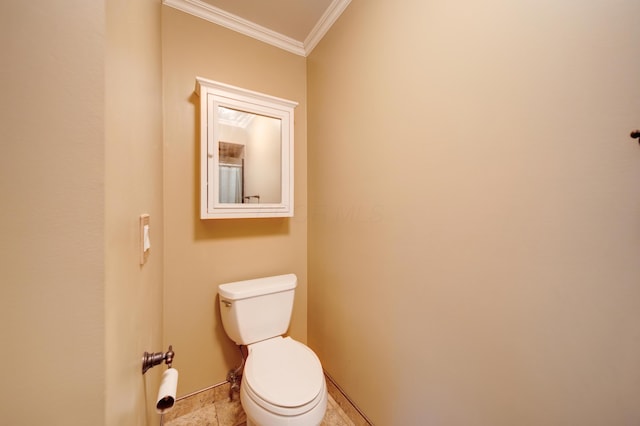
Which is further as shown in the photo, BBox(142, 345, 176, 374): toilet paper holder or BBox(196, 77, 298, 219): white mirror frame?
BBox(196, 77, 298, 219): white mirror frame

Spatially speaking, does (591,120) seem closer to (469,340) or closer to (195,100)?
(469,340)

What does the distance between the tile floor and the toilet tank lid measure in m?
0.63

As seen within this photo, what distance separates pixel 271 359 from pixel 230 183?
959mm

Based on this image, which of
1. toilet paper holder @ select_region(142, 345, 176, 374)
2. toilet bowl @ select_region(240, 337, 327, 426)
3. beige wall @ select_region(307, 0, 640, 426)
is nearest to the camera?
beige wall @ select_region(307, 0, 640, 426)

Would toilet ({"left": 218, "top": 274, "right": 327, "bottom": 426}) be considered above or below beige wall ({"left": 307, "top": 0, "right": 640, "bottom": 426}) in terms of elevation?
below

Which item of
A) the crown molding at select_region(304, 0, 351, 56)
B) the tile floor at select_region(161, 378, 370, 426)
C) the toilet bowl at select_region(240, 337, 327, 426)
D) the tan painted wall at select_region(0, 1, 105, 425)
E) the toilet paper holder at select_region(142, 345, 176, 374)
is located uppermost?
the crown molding at select_region(304, 0, 351, 56)

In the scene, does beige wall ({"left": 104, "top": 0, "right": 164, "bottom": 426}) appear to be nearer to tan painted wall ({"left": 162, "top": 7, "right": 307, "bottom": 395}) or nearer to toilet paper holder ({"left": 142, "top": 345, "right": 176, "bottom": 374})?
toilet paper holder ({"left": 142, "top": 345, "right": 176, "bottom": 374})

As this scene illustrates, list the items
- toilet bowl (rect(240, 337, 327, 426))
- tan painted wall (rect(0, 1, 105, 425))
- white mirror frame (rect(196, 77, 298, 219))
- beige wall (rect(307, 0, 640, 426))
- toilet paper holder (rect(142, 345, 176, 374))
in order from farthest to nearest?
white mirror frame (rect(196, 77, 298, 219)) → toilet bowl (rect(240, 337, 327, 426)) → toilet paper holder (rect(142, 345, 176, 374)) → beige wall (rect(307, 0, 640, 426)) → tan painted wall (rect(0, 1, 105, 425))

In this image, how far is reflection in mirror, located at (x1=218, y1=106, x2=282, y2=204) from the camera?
1.33 metres

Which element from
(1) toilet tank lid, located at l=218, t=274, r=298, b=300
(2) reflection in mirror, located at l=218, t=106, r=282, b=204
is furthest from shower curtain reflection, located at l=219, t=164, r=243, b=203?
(1) toilet tank lid, located at l=218, t=274, r=298, b=300

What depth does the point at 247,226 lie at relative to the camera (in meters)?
1.51

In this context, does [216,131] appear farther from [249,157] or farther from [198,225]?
[198,225]

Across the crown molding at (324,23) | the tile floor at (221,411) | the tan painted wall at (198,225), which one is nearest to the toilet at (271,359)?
the tan painted wall at (198,225)

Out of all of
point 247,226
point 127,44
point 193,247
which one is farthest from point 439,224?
point 193,247
